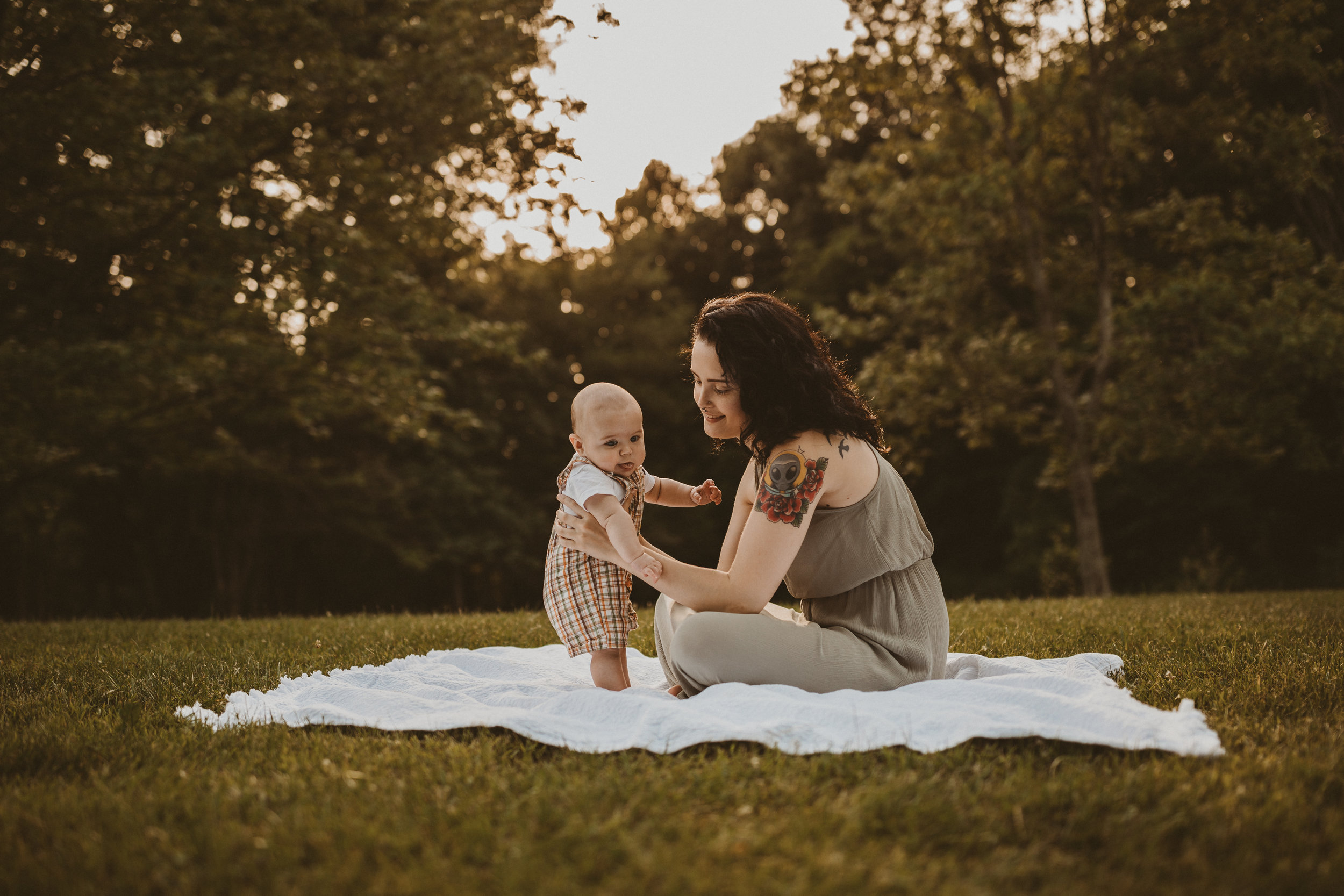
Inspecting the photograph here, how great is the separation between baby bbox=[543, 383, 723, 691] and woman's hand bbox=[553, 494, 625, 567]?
0.06m

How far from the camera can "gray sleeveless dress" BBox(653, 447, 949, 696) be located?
3123mm

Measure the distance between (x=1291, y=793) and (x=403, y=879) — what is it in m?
2.01

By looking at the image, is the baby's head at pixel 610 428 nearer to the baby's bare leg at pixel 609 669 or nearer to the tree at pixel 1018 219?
the baby's bare leg at pixel 609 669

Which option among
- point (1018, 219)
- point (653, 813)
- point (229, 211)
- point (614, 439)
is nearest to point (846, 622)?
point (614, 439)

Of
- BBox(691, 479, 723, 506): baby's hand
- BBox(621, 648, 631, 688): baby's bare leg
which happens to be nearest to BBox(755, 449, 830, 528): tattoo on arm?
BBox(691, 479, 723, 506): baby's hand

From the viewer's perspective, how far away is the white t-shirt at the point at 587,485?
3396 mm

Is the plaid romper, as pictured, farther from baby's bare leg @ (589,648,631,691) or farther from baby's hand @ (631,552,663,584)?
baby's hand @ (631,552,663,584)

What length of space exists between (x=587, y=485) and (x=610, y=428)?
250 millimetres

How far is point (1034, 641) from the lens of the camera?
4820 mm

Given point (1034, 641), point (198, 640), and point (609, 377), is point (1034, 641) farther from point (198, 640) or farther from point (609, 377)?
point (609, 377)

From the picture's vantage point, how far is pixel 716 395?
3.38 meters

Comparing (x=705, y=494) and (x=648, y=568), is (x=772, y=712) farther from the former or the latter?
(x=705, y=494)

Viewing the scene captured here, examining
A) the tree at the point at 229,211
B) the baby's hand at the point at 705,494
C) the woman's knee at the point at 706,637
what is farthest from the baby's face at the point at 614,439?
the tree at the point at 229,211

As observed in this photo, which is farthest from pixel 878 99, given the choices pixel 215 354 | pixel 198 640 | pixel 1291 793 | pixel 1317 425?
pixel 1291 793
